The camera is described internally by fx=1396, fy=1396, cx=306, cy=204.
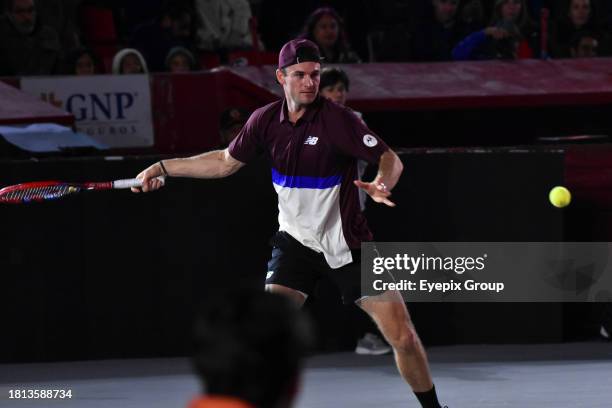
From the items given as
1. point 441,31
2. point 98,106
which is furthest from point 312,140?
point 441,31

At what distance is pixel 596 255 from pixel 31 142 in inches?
158

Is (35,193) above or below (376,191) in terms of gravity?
below

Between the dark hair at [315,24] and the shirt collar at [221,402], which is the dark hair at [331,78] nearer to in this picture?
the dark hair at [315,24]

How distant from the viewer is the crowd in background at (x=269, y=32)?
37.6 feet

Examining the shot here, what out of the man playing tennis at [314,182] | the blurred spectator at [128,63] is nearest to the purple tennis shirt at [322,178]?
the man playing tennis at [314,182]

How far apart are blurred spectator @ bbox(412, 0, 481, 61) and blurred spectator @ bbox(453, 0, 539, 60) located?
280 millimetres

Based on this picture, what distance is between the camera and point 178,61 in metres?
11.7

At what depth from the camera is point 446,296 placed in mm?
9523

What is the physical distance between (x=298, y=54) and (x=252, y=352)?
4465 mm

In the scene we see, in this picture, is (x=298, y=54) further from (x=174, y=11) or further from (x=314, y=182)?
(x=174, y=11)

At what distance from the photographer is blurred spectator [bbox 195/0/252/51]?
12.8 meters

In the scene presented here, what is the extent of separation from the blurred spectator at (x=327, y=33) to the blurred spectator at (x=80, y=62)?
1.83 m

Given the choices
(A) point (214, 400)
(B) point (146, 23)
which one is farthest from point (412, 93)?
(A) point (214, 400)

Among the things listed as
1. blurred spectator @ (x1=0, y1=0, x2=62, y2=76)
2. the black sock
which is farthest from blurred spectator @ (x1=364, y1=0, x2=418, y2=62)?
the black sock
